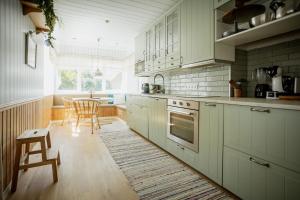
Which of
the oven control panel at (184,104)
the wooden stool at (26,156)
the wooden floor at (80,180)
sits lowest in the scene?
the wooden floor at (80,180)

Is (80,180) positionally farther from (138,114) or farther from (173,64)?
(173,64)

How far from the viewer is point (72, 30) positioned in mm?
3932

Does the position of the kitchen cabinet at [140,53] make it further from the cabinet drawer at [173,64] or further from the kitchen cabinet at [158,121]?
the kitchen cabinet at [158,121]

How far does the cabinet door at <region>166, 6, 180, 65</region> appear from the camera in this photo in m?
2.69

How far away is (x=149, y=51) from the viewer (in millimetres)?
3625

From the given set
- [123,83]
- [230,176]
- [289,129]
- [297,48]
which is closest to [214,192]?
[230,176]

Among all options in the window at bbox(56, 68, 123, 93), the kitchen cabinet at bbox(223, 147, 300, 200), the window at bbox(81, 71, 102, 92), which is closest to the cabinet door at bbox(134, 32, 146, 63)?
the kitchen cabinet at bbox(223, 147, 300, 200)

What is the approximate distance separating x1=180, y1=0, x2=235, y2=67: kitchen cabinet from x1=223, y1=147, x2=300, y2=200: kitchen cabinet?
45.5 inches

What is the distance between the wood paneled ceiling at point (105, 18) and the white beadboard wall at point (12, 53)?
2.92ft

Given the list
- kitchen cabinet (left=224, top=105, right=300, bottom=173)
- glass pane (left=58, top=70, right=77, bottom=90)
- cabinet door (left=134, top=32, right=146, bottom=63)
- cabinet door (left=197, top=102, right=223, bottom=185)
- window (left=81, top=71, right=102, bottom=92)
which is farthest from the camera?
window (left=81, top=71, right=102, bottom=92)

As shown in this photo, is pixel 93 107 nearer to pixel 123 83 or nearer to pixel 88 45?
pixel 88 45

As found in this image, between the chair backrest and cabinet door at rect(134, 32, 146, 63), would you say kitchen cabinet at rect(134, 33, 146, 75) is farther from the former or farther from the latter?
the chair backrest

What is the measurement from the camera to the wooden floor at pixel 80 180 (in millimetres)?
1572

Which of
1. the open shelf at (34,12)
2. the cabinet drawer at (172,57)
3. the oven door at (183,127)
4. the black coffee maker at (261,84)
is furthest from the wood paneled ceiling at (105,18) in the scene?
the oven door at (183,127)
